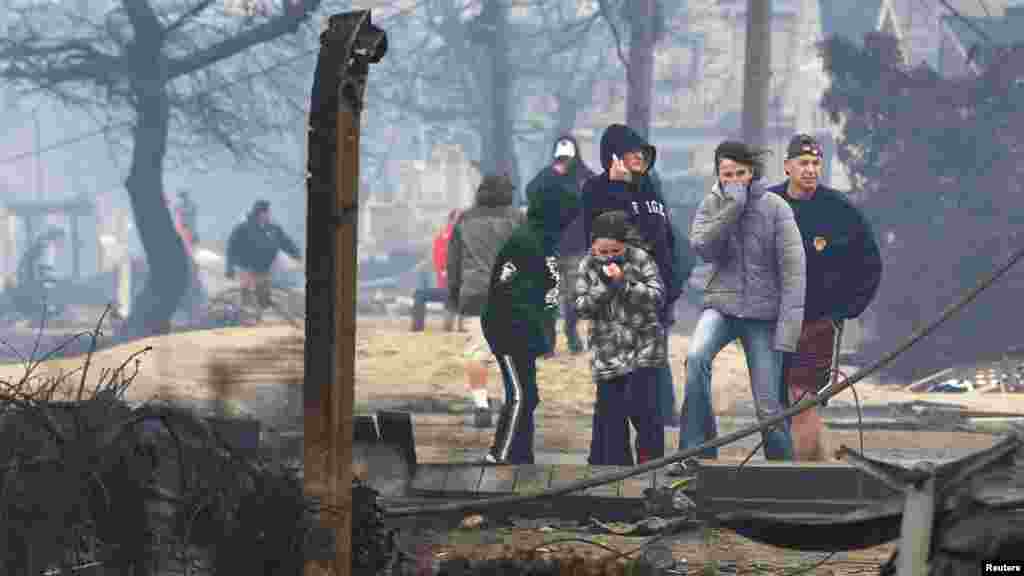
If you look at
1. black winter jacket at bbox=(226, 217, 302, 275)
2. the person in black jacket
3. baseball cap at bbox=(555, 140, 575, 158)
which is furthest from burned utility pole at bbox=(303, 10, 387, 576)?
black winter jacket at bbox=(226, 217, 302, 275)

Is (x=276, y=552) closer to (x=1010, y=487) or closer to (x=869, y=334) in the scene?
(x=1010, y=487)

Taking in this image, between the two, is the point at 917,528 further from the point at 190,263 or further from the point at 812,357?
the point at 190,263

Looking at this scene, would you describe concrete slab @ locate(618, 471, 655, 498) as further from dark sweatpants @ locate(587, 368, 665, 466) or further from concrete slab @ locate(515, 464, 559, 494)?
dark sweatpants @ locate(587, 368, 665, 466)

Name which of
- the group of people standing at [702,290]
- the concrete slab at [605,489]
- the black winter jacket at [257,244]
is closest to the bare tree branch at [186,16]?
the black winter jacket at [257,244]

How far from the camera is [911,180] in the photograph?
72.1 ft

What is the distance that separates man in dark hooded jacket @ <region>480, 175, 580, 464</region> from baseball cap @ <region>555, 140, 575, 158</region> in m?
4.36

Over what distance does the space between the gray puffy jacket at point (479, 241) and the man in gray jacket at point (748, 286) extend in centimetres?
183

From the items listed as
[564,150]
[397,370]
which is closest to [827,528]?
[564,150]

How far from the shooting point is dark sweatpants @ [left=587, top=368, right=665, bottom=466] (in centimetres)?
934

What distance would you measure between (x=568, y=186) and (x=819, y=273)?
4764mm

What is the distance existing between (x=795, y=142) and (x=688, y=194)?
41046 mm

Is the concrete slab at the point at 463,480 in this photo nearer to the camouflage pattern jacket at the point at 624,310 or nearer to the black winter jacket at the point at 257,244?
the camouflage pattern jacket at the point at 624,310

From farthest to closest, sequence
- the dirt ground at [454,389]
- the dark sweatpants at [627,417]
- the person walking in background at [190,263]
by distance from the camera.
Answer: the person walking in background at [190,263] → the dark sweatpants at [627,417] → the dirt ground at [454,389]

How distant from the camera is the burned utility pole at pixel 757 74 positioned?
1747cm
